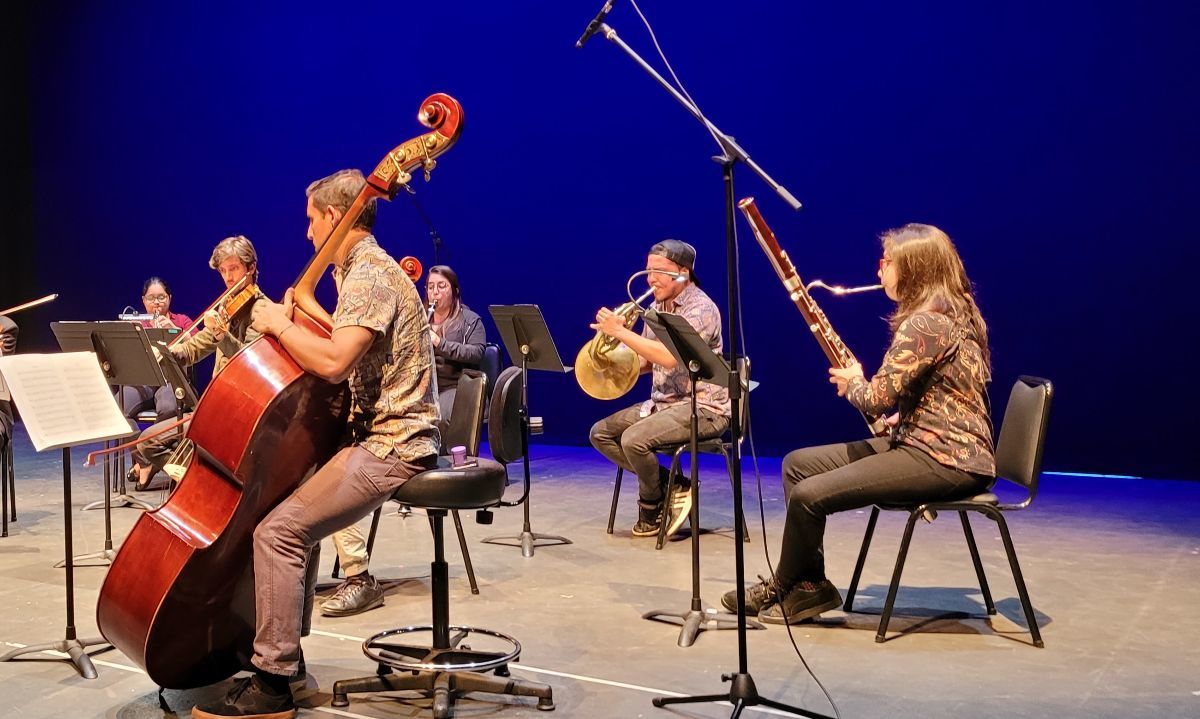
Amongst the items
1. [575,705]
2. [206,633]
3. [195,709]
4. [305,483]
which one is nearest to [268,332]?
[305,483]

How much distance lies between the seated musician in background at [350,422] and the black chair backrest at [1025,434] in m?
1.90

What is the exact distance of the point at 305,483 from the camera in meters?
2.87

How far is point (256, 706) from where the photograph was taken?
2844mm

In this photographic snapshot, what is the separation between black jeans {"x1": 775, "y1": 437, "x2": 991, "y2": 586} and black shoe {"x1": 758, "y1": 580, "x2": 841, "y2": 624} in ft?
0.10

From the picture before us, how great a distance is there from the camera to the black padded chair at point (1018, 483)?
3.52 metres

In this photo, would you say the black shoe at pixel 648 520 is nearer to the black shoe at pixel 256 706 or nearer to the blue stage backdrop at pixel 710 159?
the blue stage backdrop at pixel 710 159

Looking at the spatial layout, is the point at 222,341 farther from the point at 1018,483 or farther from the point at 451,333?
the point at 1018,483

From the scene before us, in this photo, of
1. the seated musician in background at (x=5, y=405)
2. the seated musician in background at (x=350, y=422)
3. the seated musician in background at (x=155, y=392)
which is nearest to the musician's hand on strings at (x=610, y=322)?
the seated musician in background at (x=350, y=422)

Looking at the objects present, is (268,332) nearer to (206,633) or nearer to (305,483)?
(305,483)

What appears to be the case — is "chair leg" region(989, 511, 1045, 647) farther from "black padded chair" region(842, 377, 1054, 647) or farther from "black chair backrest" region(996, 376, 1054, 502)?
"black chair backrest" region(996, 376, 1054, 502)

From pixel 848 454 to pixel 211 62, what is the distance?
7.47 meters

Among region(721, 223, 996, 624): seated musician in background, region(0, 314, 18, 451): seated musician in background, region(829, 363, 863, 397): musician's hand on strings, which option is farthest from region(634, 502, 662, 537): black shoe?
region(0, 314, 18, 451): seated musician in background

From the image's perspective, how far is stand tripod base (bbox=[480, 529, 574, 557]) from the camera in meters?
4.80

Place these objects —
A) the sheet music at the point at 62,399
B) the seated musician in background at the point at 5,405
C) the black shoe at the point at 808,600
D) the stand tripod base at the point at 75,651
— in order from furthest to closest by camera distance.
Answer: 1. the seated musician in background at the point at 5,405
2. the black shoe at the point at 808,600
3. the stand tripod base at the point at 75,651
4. the sheet music at the point at 62,399
